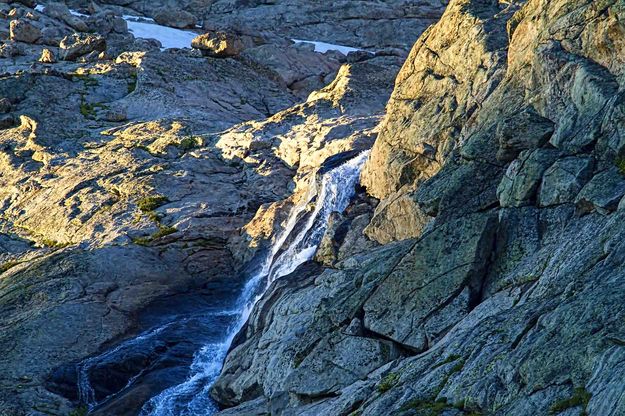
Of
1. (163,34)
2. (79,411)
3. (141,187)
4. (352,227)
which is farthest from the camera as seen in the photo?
(163,34)

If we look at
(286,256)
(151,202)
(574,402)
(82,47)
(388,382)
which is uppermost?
(574,402)

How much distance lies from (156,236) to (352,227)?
13023 millimetres

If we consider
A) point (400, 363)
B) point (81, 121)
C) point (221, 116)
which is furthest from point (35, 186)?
point (400, 363)

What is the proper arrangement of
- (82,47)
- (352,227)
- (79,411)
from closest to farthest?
(79,411), (352,227), (82,47)

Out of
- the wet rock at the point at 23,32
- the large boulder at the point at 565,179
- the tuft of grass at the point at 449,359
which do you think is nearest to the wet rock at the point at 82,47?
the wet rock at the point at 23,32

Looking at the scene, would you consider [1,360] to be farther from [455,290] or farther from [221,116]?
[221,116]

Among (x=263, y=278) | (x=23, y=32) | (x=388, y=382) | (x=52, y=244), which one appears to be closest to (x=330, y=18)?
(x=23, y=32)

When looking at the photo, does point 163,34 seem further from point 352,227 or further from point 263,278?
point 352,227

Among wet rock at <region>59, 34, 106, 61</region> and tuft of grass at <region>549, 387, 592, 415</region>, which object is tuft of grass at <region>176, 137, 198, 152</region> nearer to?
wet rock at <region>59, 34, 106, 61</region>

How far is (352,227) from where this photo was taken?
118 ft

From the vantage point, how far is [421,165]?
118 ft

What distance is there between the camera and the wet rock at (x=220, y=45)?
236 feet

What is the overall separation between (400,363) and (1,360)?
19282 millimetres

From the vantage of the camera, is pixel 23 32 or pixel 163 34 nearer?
pixel 23 32
